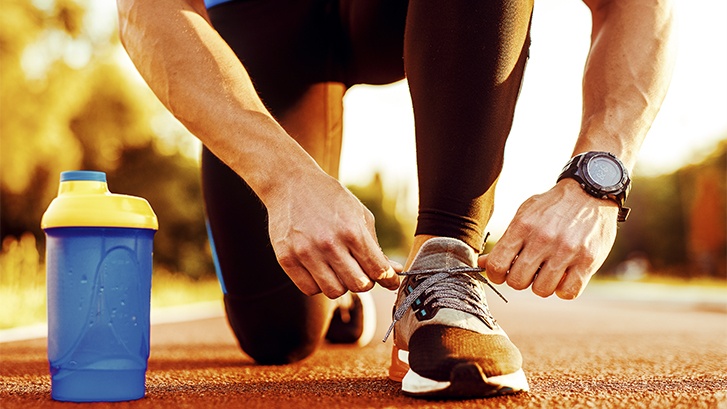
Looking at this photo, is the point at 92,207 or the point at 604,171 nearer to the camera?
the point at 92,207

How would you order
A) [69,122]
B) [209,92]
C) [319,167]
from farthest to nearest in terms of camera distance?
[69,122]
[209,92]
[319,167]

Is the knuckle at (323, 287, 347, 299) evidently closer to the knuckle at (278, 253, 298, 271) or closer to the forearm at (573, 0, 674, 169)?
the knuckle at (278, 253, 298, 271)

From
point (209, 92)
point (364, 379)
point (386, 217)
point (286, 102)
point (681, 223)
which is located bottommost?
point (364, 379)

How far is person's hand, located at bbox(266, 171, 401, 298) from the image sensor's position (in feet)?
4.39

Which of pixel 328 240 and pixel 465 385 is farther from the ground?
pixel 328 240

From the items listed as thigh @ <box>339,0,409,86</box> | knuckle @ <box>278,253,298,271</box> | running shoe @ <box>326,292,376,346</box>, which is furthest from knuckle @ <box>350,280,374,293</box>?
running shoe @ <box>326,292,376,346</box>

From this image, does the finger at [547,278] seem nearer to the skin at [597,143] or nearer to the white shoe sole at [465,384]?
the skin at [597,143]

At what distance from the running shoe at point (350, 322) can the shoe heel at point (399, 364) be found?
3.59 feet

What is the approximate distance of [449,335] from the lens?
141 cm

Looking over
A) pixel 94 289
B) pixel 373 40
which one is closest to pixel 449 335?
pixel 94 289

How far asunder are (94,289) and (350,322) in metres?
1.50

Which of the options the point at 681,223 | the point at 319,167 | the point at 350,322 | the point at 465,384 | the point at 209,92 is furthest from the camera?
the point at 681,223

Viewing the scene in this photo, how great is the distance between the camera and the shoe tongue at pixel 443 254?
1540 millimetres

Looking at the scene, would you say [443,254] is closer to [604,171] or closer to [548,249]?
[548,249]
